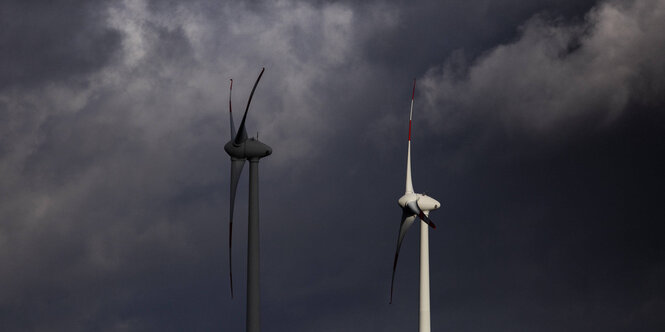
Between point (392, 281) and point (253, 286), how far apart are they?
12.8 m

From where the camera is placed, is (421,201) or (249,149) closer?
(249,149)

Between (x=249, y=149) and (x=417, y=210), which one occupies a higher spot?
(x=249, y=149)

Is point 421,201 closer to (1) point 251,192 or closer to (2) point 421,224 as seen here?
(2) point 421,224

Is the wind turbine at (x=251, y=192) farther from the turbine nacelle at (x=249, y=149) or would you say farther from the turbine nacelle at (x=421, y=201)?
the turbine nacelle at (x=421, y=201)

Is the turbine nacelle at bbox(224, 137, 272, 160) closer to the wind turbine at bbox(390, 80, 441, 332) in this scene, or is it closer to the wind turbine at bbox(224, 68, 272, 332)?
the wind turbine at bbox(224, 68, 272, 332)

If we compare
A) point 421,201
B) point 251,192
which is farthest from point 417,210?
point 251,192

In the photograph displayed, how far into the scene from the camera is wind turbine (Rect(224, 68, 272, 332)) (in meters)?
88.3

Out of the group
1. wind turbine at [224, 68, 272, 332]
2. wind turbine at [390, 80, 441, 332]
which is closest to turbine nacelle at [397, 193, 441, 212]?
wind turbine at [390, 80, 441, 332]

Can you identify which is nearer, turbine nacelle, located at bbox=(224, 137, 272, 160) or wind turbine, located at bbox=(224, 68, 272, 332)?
wind turbine, located at bbox=(224, 68, 272, 332)

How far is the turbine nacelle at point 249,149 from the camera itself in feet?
299

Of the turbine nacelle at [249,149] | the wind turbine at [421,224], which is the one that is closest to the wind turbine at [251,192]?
the turbine nacelle at [249,149]

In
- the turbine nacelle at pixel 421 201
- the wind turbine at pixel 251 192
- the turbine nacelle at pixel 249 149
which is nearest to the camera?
the wind turbine at pixel 251 192

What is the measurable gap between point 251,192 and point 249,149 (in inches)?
145

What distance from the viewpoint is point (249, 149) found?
91250 millimetres
